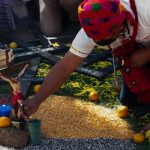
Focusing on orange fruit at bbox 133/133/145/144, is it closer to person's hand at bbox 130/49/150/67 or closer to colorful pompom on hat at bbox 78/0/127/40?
person's hand at bbox 130/49/150/67

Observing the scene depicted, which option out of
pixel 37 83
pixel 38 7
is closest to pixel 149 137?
pixel 37 83

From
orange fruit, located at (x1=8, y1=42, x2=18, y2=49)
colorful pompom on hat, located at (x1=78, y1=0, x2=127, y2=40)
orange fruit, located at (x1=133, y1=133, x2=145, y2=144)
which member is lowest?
orange fruit, located at (x1=8, y1=42, x2=18, y2=49)

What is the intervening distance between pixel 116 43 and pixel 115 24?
1.28 feet

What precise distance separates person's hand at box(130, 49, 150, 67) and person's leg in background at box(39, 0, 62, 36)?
7.06 ft

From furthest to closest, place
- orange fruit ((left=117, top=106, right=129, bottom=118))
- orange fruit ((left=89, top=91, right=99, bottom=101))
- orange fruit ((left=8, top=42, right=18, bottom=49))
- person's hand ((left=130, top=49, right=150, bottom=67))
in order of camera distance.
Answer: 1. orange fruit ((left=8, top=42, right=18, bottom=49))
2. orange fruit ((left=89, top=91, right=99, bottom=101))
3. orange fruit ((left=117, top=106, right=129, bottom=118))
4. person's hand ((left=130, top=49, right=150, bottom=67))

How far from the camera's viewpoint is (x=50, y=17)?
4875 mm

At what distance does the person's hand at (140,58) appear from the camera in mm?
2775

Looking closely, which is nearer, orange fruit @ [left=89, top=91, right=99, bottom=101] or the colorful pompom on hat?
the colorful pompom on hat

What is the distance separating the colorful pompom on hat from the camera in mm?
2244

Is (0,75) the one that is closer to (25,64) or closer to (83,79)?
(25,64)

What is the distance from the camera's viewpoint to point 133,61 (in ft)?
9.32

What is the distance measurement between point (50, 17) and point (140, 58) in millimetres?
2254

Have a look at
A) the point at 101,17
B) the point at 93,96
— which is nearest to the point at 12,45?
the point at 93,96

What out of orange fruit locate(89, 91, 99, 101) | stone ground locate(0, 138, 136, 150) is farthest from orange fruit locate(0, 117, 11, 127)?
orange fruit locate(89, 91, 99, 101)
